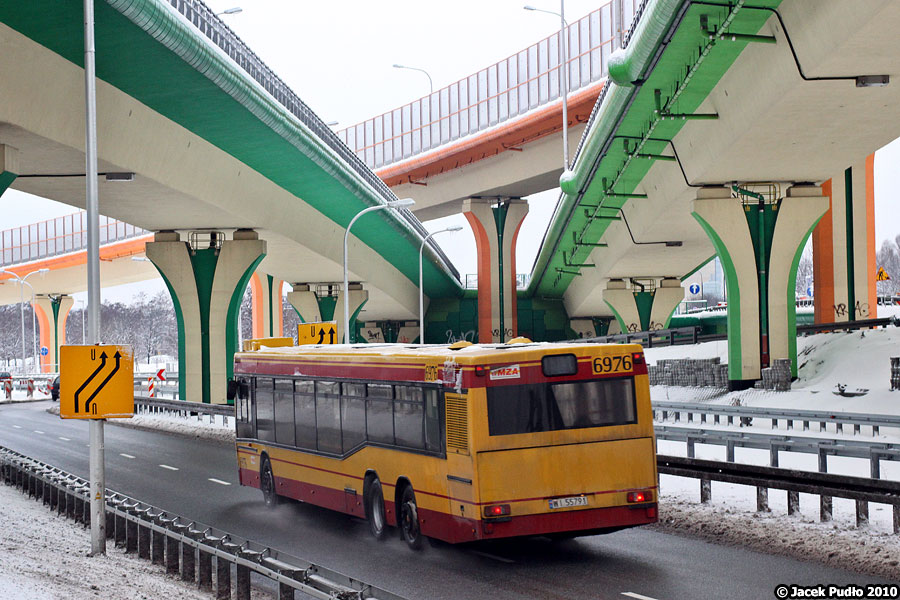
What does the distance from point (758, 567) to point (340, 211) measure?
30805 millimetres

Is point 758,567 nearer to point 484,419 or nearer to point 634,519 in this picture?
point 634,519

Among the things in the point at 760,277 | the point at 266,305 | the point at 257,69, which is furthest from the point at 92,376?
the point at 266,305

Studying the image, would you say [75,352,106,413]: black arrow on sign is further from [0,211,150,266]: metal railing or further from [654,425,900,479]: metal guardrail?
[0,211,150,266]: metal railing

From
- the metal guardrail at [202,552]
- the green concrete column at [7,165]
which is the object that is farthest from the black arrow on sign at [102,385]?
the green concrete column at [7,165]

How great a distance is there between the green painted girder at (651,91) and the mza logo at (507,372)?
9.91 m

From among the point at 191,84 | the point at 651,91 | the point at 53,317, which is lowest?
the point at 53,317

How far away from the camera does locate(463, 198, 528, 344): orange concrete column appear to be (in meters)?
71.8

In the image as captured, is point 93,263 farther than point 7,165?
No

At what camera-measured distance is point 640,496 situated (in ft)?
42.8

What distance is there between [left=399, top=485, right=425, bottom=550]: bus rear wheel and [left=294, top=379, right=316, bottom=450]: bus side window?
2.92 meters

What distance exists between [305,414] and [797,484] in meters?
7.29

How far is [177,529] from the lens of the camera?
1282 cm

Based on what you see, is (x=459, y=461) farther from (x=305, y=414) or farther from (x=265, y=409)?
(x=265, y=409)

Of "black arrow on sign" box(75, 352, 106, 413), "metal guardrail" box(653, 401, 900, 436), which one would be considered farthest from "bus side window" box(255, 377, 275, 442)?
"metal guardrail" box(653, 401, 900, 436)
